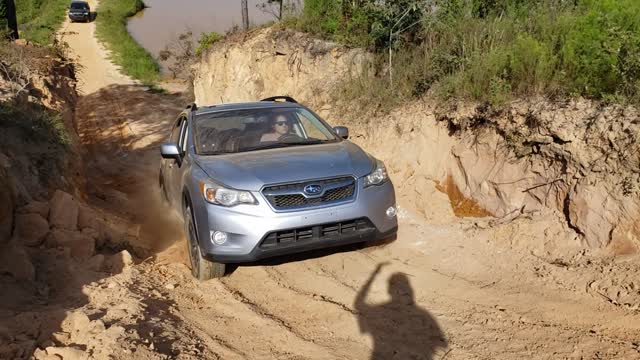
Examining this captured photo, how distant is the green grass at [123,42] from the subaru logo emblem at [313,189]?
81.6 ft

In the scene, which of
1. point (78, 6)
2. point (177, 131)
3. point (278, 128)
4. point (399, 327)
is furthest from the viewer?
point (78, 6)

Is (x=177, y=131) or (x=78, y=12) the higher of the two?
(x=177, y=131)

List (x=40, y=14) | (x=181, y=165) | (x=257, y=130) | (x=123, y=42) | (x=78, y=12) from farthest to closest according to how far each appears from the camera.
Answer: (x=40, y=14), (x=78, y=12), (x=123, y=42), (x=257, y=130), (x=181, y=165)

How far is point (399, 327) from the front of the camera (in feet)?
A: 14.7

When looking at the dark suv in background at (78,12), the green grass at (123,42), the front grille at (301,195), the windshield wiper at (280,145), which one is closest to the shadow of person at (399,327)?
the front grille at (301,195)

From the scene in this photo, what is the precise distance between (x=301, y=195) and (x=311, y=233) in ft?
1.13

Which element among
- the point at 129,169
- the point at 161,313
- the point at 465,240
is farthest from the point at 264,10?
the point at 161,313

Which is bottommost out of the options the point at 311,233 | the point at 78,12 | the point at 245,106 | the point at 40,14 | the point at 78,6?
the point at 40,14

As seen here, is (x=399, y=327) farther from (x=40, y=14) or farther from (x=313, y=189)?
(x=40, y=14)

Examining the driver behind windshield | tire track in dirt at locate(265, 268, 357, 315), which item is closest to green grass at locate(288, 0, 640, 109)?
the driver behind windshield

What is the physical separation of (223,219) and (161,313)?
3.05ft

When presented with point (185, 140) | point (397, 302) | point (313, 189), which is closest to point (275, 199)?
point (313, 189)

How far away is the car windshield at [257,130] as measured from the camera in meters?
6.17

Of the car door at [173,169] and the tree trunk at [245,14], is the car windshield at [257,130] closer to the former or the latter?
the car door at [173,169]
